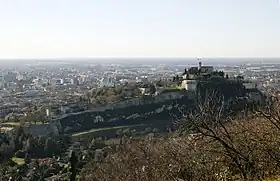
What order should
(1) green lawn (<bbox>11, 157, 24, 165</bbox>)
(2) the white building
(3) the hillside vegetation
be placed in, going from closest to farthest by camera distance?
(3) the hillside vegetation
(1) green lawn (<bbox>11, 157, 24, 165</bbox>)
(2) the white building

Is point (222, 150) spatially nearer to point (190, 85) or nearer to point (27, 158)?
point (27, 158)

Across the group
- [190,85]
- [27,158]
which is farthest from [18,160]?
[190,85]

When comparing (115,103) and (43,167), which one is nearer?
(43,167)

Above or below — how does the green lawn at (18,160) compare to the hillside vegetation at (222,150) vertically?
below

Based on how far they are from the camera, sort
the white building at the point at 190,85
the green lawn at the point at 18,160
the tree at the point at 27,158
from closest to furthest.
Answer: the tree at the point at 27,158
the green lawn at the point at 18,160
the white building at the point at 190,85

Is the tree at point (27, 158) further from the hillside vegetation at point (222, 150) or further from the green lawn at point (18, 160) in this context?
the hillside vegetation at point (222, 150)

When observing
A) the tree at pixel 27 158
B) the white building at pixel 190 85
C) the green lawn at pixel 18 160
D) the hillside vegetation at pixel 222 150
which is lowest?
the green lawn at pixel 18 160

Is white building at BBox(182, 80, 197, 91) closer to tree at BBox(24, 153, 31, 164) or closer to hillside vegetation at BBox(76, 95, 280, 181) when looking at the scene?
tree at BBox(24, 153, 31, 164)

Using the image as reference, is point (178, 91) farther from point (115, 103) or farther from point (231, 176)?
point (231, 176)

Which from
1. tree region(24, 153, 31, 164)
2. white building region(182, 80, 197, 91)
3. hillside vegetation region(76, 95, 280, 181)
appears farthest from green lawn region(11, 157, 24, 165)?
white building region(182, 80, 197, 91)

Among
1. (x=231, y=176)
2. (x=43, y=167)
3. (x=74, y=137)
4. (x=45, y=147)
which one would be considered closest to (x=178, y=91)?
(x=74, y=137)

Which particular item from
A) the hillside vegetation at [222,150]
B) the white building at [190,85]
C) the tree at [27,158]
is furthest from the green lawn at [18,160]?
the white building at [190,85]
